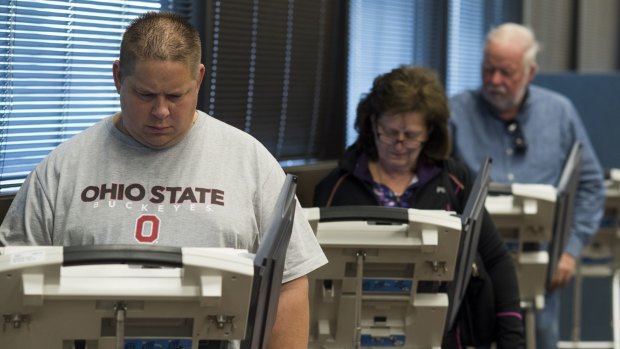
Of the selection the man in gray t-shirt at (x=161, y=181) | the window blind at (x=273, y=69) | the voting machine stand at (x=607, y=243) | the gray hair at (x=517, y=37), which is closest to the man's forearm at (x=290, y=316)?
the man in gray t-shirt at (x=161, y=181)

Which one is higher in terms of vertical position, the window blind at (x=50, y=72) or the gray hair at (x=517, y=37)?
the gray hair at (x=517, y=37)

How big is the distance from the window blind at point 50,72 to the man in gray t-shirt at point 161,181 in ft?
2.06

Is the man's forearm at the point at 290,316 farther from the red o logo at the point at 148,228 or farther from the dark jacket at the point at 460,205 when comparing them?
the dark jacket at the point at 460,205

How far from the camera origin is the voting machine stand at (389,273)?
9.50ft

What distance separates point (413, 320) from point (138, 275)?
Answer: 116 centimetres

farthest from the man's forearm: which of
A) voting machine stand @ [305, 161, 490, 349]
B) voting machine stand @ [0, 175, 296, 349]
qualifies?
voting machine stand @ [0, 175, 296, 349]

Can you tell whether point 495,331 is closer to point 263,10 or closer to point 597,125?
point 263,10

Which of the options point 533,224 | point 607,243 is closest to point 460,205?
point 533,224

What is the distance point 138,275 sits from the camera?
83.3 inches

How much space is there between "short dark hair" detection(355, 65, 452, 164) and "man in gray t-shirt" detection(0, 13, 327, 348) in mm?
1121

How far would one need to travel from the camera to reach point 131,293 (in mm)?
2057

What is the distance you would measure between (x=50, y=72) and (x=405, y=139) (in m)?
1.19

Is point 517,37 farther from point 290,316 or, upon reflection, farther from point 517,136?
point 290,316

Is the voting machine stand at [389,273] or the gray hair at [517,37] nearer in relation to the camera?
the voting machine stand at [389,273]
